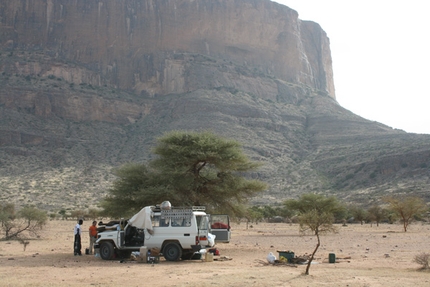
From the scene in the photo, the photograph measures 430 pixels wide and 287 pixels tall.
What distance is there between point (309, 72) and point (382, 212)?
309 ft

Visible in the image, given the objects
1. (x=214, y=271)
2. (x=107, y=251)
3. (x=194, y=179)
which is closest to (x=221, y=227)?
(x=194, y=179)

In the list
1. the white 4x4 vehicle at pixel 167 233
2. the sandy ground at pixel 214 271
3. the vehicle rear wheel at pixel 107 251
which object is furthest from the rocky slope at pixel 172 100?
the white 4x4 vehicle at pixel 167 233

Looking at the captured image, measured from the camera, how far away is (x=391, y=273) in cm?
1438

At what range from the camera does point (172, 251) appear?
1803 centimetres

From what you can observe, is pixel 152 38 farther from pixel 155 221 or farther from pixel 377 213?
pixel 155 221

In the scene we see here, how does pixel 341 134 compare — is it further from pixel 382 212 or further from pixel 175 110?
pixel 382 212

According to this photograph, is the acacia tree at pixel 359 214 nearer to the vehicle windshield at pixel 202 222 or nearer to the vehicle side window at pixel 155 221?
the vehicle windshield at pixel 202 222

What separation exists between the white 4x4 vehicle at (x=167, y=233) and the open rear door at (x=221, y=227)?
543cm

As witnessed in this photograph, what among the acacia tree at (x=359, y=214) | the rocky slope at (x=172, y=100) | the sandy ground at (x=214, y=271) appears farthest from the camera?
the rocky slope at (x=172, y=100)

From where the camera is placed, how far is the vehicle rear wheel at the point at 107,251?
1859 cm

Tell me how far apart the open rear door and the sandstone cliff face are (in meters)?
84.9

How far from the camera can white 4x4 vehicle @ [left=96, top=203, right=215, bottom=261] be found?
17938mm

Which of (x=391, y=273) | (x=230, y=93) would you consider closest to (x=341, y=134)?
(x=230, y=93)

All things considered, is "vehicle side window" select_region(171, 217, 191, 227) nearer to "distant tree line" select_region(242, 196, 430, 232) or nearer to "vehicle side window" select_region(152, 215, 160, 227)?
"vehicle side window" select_region(152, 215, 160, 227)
